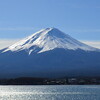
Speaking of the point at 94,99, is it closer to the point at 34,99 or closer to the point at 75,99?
the point at 75,99

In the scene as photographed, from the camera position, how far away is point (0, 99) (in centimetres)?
11712

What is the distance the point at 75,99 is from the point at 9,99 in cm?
1544

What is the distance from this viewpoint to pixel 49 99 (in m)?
114

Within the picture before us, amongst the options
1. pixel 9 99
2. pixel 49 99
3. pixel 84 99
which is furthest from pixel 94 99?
pixel 9 99

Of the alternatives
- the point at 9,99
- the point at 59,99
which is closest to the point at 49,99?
the point at 59,99

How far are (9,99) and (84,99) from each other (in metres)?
17.6

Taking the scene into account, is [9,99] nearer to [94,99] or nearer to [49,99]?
[49,99]

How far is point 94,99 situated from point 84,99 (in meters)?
3.04

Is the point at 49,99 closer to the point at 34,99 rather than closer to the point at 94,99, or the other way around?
the point at 34,99

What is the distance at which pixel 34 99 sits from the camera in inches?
4525

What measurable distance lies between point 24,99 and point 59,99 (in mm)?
8313

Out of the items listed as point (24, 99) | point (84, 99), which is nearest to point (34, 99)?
point (24, 99)

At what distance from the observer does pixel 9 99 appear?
11669 centimetres

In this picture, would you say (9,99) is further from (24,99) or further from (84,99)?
(84,99)
